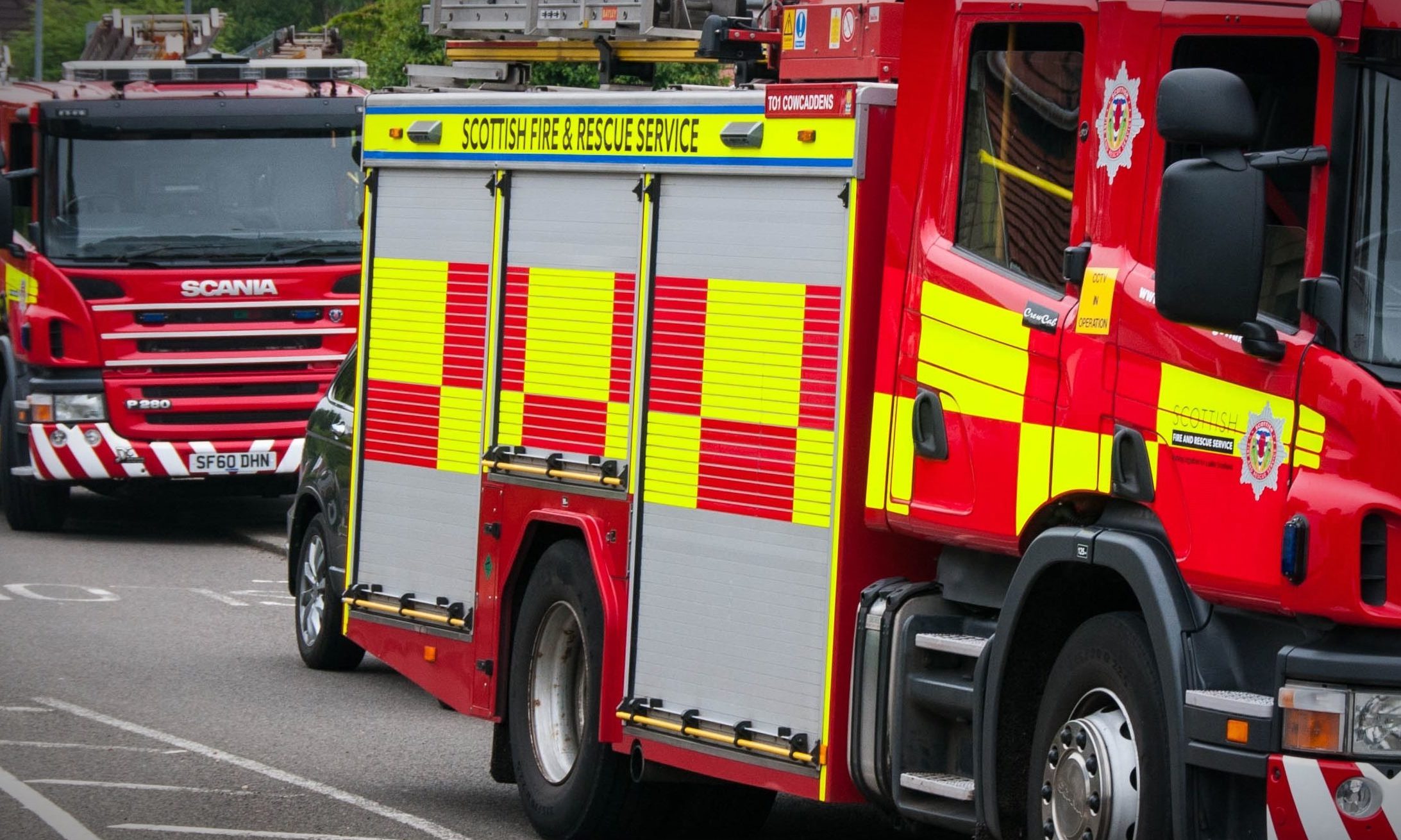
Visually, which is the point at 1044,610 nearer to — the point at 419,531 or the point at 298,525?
the point at 419,531

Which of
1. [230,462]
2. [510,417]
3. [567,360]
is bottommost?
[230,462]

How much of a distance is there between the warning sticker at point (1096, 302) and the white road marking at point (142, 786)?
4418 mm

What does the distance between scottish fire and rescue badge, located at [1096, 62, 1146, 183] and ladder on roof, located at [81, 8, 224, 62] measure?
17.3 meters

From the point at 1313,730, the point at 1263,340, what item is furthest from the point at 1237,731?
the point at 1263,340

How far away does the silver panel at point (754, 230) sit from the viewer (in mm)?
7629

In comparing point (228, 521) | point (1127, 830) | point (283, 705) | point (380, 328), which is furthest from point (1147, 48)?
point (228, 521)

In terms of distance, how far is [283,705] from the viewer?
12148 millimetres

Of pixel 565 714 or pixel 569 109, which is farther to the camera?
pixel 565 714

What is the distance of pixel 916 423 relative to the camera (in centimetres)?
723

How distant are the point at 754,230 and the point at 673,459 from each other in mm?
875

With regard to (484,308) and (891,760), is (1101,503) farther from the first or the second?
(484,308)

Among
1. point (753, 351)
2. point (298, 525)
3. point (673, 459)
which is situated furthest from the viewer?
point (298, 525)

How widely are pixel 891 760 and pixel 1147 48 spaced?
7.31 ft

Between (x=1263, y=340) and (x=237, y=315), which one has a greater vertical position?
(x=1263, y=340)
